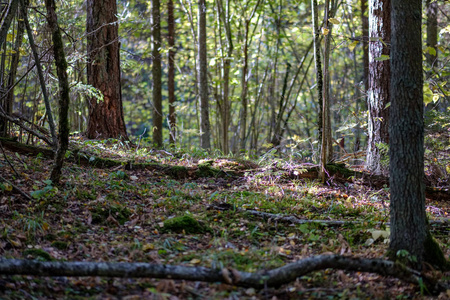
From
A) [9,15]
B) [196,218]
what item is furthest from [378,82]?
[9,15]

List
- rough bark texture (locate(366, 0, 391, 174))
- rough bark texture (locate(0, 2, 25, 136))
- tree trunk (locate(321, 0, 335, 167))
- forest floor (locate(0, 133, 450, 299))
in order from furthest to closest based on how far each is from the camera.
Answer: rough bark texture (locate(366, 0, 391, 174)) → rough bark texture (locate(0, 2, 25, 136)) → tree trunk (locate(321, 0, 335, 167)) → forest floor (locate(0, 133, 450, 299))

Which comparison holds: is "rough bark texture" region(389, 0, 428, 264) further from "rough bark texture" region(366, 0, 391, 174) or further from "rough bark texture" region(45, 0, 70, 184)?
"rough bark texture" region(45, 0, 70, 184)

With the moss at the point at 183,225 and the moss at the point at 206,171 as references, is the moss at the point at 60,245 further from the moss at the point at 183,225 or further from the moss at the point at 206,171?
the moss at the point at 206,171

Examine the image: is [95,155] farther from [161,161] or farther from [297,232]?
[297,232]

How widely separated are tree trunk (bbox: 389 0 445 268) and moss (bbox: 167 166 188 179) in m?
3.68

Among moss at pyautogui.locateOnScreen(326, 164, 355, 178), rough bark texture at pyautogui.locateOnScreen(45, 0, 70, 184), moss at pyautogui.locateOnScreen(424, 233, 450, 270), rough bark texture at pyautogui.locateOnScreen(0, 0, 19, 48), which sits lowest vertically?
moss at pyautogui.locateOnScreen(424, 233, 450, 270)

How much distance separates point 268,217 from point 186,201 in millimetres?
1122

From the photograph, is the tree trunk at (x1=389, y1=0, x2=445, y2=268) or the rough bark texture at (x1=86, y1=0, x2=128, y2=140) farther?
the rough bark texture at (x1=86, y1=0, x2=128, y2=140)

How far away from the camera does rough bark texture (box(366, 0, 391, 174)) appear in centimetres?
615

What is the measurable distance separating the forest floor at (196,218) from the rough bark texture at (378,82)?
2.38 ft

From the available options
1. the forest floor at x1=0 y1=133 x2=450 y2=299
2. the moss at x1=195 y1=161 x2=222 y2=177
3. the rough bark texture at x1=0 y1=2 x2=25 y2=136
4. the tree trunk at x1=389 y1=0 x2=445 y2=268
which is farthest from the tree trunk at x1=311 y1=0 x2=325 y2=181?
the rough bark texture at x1=0 y1=2 x2=25 y2=136

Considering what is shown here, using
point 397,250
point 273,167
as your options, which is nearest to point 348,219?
point 397,250

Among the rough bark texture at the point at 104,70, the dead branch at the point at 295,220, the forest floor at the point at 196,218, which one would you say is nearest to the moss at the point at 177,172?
the forest floor at the point at 196,218

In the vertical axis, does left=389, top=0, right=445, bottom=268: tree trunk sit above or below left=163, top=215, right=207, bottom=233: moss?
above
